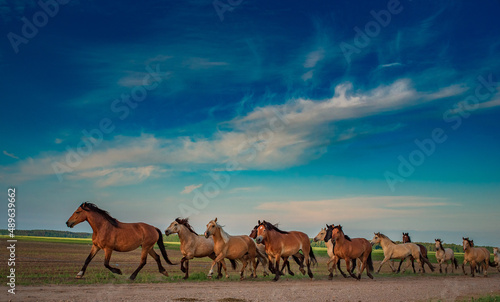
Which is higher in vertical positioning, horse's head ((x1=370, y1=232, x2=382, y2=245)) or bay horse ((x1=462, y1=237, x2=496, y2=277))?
horse's head ((x1=370, y1=232, x2=382, y2=245))

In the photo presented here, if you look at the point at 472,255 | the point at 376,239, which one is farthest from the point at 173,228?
the point at 472,255

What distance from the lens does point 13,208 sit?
488 inches

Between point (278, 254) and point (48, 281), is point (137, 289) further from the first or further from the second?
point (278, 254)

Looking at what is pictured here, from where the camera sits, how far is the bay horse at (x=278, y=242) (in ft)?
60.0

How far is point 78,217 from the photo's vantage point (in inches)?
625

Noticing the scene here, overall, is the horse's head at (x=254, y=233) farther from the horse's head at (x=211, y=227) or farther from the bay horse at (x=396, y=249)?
the bay horse at (x=396, y=249)

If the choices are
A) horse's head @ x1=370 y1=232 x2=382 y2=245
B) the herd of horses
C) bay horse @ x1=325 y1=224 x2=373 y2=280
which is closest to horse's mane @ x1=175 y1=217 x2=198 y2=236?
the herd of horses

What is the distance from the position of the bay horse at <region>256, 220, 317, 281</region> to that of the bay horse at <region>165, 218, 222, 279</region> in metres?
2.41

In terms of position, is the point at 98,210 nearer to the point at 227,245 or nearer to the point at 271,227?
the point at 227,245

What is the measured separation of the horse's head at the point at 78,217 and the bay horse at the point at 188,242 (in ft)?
11.1

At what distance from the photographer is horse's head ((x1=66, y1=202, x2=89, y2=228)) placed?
52.0 ft

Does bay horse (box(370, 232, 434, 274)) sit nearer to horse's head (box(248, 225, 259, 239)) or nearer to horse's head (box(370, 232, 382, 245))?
horse's head (box(370, 232, 382, 245))

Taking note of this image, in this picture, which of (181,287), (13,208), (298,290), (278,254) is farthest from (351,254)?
(13,208)

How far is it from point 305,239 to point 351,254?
2645mm
